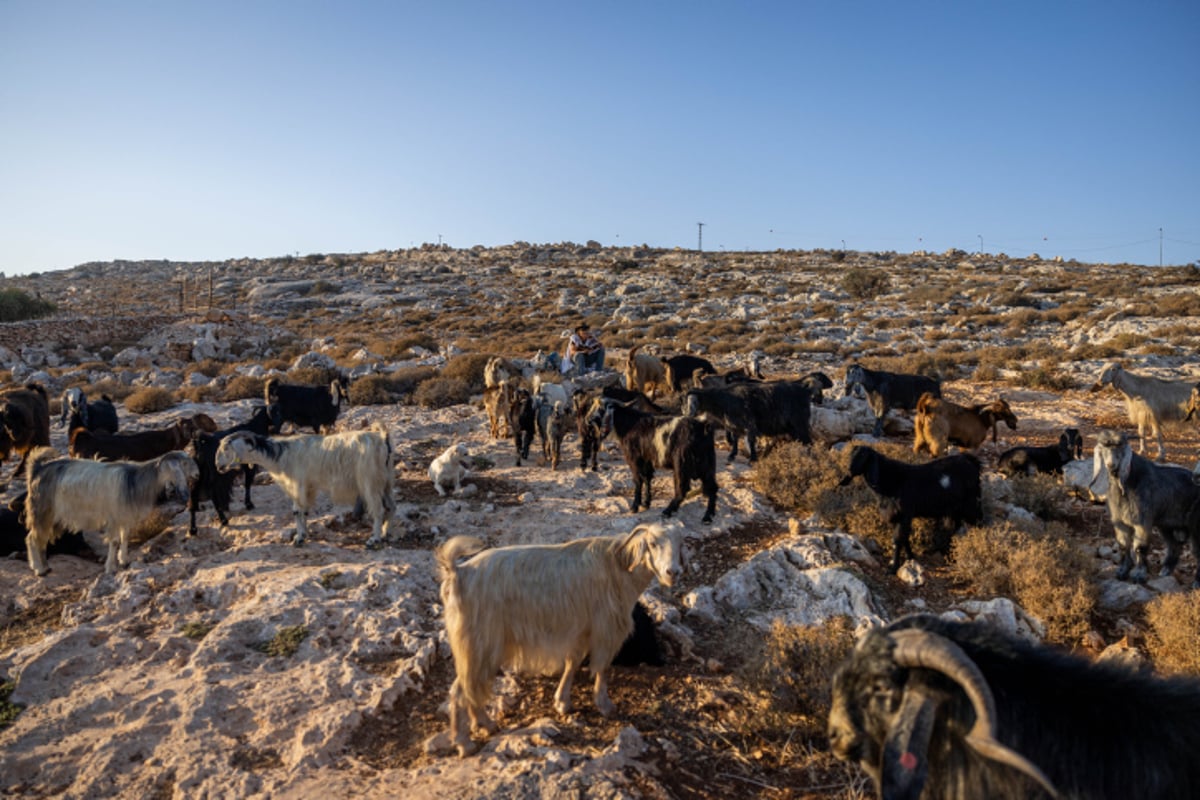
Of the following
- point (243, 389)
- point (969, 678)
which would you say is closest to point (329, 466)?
point (969, 678)

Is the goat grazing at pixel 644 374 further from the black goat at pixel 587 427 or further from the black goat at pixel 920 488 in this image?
the black goat at pixel 920 488

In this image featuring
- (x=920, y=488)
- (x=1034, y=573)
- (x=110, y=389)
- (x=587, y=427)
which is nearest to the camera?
(x=1034, y=573)

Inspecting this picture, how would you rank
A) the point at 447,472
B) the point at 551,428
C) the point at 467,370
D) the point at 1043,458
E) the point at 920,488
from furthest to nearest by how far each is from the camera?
1. the point at 467,370
2. the point at 551,428
3. the point at 447,472
4. the point at 1043,458
5. the point at 920,488

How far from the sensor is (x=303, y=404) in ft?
38.3

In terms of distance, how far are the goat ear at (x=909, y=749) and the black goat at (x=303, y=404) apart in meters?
11.3

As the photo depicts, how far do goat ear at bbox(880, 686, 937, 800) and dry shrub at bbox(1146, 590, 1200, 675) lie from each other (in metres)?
3.78

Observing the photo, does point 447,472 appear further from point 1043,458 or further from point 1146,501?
point 1043,458

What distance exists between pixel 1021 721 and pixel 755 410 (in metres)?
8.04

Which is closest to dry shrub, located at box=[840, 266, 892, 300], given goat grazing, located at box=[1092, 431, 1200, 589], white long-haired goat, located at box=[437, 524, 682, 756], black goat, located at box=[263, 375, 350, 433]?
black goat, located at box=[263, 375, 350, 433]

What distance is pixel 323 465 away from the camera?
7.51m

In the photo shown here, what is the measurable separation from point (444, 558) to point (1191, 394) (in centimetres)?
1224

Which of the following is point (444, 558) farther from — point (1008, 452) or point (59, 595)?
point (1008, 452)

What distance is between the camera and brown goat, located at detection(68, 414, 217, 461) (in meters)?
8.98

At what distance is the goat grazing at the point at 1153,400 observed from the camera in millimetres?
10383
